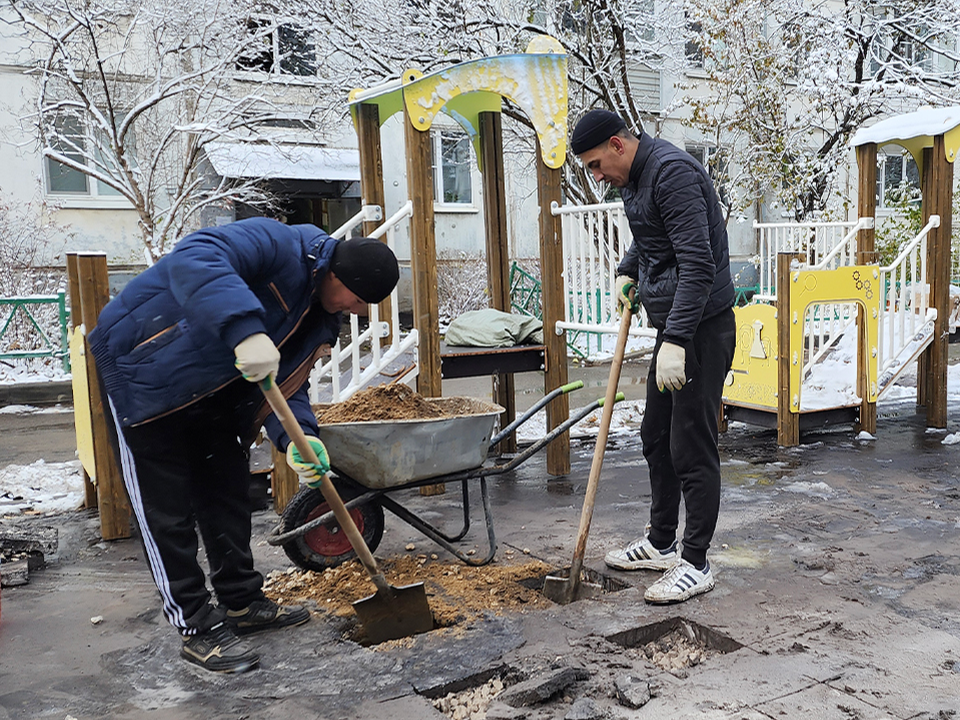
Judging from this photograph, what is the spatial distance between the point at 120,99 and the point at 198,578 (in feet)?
36.8

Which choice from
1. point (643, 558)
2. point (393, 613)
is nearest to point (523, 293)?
point (643, 558)

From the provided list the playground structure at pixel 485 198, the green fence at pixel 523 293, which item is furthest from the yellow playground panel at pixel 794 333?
the green fence at pixel 523 293

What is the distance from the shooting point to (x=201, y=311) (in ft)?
8.86

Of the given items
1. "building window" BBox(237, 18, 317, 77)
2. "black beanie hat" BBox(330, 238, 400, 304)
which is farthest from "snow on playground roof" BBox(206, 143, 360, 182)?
"black beanie hat" BBox(330, 238, 400, 304)

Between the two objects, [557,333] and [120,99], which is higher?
[120,99]

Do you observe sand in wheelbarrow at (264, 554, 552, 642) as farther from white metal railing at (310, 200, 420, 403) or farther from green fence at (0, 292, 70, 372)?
green fence at (0, 292, 70, 372)

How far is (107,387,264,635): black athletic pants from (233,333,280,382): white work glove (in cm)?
44

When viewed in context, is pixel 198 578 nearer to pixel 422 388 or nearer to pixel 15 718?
pixel 15 718

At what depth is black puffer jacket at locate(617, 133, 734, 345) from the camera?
3283 mm

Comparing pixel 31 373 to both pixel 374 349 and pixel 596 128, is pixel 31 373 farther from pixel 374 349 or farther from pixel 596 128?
pixel 596 128

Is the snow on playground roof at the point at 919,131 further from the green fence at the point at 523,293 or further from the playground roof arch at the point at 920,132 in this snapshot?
the green fence at the point at 523,293

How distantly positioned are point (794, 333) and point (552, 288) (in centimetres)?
203

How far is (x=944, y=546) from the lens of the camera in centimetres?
412

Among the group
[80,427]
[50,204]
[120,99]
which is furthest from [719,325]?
[50,204]
